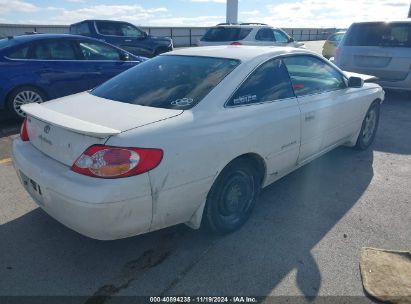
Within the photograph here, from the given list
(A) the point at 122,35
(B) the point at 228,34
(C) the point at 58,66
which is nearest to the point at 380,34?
(B) the point at 228,34

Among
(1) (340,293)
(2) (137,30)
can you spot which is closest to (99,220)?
(1) (340,293)

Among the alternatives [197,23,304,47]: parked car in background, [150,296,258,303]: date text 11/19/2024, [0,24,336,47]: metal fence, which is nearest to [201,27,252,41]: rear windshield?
[197,23,304,47]: parked car in background

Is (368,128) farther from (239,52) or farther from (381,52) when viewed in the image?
(381,52)

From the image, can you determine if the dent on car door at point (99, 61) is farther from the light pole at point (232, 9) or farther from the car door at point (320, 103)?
the light pole at point (232, 9)

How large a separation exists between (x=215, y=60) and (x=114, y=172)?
5.01ft

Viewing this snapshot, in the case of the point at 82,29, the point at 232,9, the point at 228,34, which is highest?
the point at 232,9

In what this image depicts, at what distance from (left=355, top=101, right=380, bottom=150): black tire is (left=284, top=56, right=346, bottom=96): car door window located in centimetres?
94

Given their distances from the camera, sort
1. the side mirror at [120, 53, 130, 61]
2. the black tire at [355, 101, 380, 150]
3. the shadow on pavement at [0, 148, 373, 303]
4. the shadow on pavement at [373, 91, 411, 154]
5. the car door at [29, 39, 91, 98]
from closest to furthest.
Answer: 1. the shadow on pavement at [0, 148, 373, 303]
2. the black tire at [355, 101, 380, 150]
3. the shadow on pavement at [373, 91, 411, 154]
4. the car door at [29, 39, 91, 98]
5. the side mirror at [120, 53, 130, 61]

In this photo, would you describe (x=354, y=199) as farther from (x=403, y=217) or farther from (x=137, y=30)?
(x=137, y=30)

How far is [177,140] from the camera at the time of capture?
2.41 m

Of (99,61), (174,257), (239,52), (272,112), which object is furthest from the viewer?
(99,61)

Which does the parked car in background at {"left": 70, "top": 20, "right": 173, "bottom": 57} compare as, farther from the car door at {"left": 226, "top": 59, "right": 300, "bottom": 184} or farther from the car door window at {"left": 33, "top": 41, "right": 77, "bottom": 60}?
the car door at {"left": 226, "top": 59, "right": 300, "bottom": 184}

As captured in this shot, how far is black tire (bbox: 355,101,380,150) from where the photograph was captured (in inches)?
195

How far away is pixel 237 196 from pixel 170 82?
114cm
